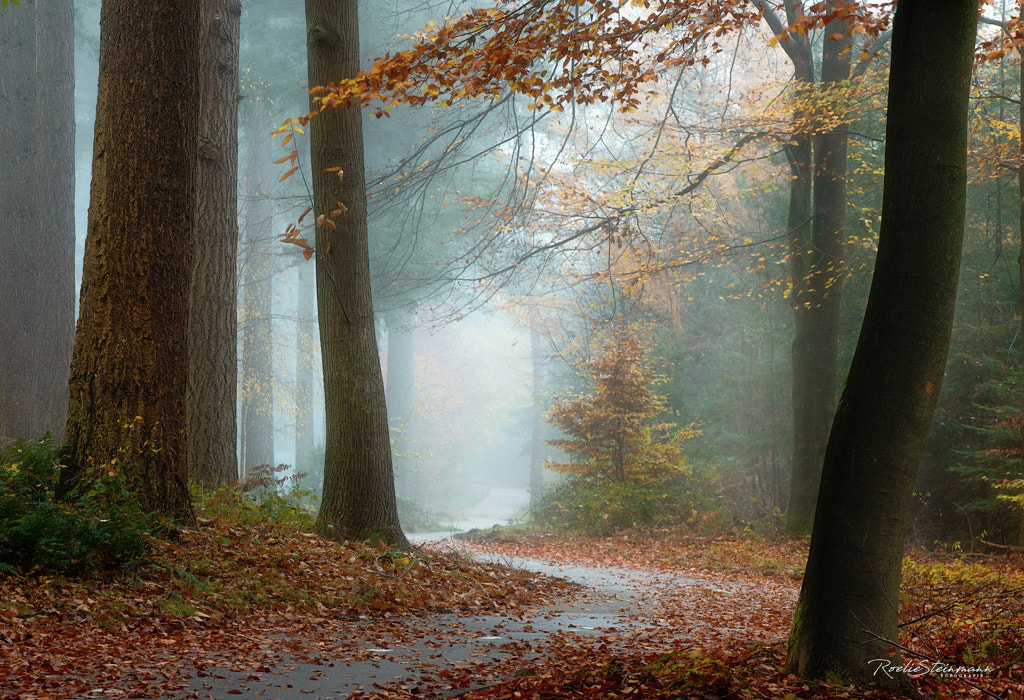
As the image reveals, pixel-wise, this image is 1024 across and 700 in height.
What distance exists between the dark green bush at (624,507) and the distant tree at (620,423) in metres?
0.42

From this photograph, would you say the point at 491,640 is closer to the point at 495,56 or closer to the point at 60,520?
the point at 60,520

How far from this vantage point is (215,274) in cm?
855

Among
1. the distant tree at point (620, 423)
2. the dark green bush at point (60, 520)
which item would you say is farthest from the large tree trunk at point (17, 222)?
the distant tree at point (620, 423)

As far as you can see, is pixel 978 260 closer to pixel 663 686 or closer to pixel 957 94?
pixel 957 94

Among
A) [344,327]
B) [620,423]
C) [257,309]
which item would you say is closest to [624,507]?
[620,423]

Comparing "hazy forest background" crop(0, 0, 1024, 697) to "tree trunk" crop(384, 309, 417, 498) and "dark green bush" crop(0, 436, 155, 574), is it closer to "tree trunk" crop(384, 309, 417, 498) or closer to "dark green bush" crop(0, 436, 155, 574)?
"dark green bush" crop(0, 436, 155, 574)

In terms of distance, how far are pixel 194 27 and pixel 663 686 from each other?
19.9 feet

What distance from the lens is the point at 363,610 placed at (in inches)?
230

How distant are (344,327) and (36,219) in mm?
7608

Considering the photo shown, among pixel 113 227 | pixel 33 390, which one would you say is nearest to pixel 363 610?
pixel 113 227

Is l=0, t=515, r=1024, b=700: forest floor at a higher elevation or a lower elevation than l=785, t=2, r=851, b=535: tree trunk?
lower

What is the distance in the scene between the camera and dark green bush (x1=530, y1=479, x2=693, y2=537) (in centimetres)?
1607

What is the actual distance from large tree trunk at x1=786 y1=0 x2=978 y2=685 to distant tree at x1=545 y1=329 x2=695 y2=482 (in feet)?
41.9

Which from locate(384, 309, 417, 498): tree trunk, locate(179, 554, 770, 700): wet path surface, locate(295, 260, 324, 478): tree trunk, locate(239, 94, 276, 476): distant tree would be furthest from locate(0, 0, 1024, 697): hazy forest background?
locate(295, 260, 324, 478): tree trunk
